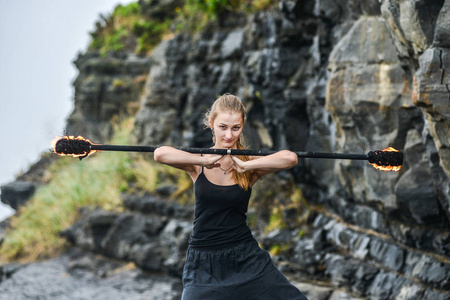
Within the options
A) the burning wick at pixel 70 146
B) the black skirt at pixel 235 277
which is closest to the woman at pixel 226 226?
the black skirt at pixel 235 277

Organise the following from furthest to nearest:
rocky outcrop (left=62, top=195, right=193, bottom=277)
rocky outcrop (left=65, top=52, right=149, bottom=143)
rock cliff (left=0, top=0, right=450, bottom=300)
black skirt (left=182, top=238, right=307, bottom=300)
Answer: rocky outcrop (left=65, top=52, right=149, bottom=143) → rocky outcrop (left=62, top=195, right=193, bottom=277) → rock cliff (left=0, top=0, right=450, bottom=300) → black skirt (left=182, top=238, right=307, bottom=300)

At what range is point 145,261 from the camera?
868 centimetres

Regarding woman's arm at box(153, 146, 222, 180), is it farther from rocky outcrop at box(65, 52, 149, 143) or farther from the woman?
rocky outcrop at box(65, 52, 149, 143)

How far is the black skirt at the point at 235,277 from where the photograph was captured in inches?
129

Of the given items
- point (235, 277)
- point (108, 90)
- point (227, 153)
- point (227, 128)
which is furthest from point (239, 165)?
point (108, 90)

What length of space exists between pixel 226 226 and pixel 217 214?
0.09 meters

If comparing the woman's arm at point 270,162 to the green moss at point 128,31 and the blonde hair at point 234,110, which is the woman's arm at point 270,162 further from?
the green moss at point 128,31

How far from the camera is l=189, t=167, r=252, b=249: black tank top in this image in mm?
3393

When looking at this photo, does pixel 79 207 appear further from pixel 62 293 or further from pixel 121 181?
pixel 62 293

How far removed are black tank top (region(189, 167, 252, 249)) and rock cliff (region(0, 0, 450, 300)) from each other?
1538mm

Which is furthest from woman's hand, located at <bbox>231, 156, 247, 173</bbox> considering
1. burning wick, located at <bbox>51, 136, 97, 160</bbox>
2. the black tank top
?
burning wick, located at <bbox>51, 136, 97, 160</bbox>

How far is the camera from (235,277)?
132 inches

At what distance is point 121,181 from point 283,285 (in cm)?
796

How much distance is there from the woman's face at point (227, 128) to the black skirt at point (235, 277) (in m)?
0.65
